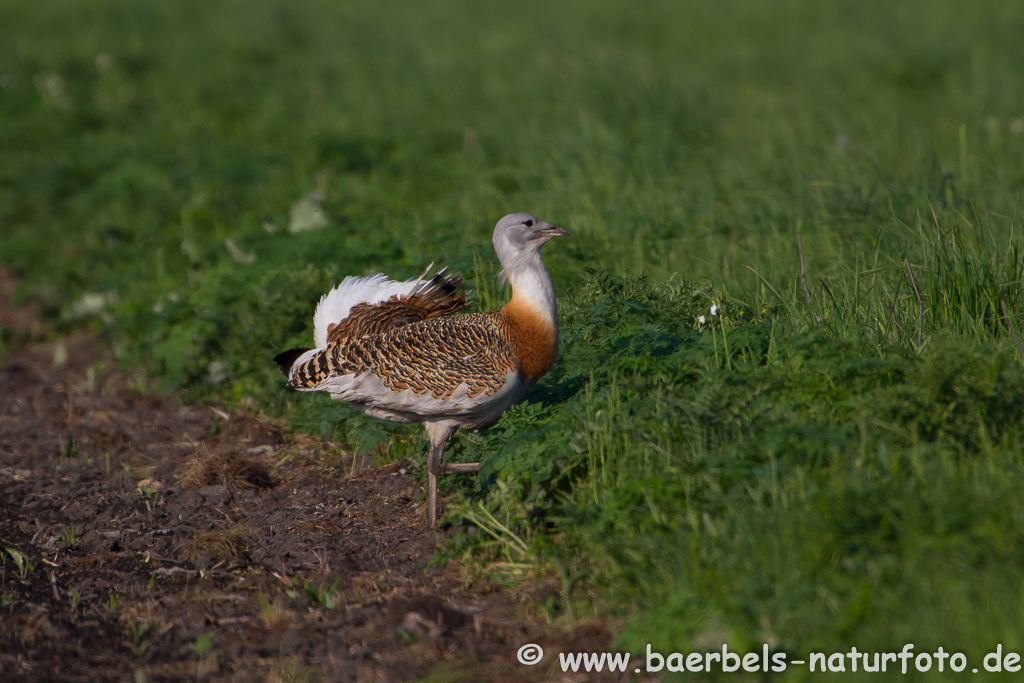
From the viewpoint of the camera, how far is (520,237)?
4.27 metres

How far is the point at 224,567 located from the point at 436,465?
99 centimetres

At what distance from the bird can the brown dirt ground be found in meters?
0.52

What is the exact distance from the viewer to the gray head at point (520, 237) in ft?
14.0

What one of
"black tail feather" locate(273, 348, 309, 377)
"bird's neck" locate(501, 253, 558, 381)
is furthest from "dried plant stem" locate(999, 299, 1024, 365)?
"black tail feather" locate(273, 348, 309, 377)

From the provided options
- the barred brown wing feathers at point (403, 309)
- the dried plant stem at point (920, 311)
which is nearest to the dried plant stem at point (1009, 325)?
the dried plant stem at point (920, 311)

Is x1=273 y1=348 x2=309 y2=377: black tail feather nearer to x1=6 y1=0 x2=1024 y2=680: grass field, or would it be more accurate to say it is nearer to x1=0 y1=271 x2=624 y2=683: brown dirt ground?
x1=6 y1=0 x2=1024 y2=680: grass field

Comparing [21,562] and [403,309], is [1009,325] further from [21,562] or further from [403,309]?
[21,562]

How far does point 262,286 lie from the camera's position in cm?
618

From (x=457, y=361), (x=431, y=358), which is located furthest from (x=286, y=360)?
(x=457, y=361)

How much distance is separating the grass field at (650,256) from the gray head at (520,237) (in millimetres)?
581

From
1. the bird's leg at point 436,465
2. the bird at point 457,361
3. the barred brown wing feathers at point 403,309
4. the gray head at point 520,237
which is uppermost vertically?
the gray head at point 520,237

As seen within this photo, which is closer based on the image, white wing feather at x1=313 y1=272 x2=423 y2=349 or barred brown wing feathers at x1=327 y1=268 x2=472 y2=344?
barred brown wing feathers at x1=327 y1=268 x2=472 y2=344

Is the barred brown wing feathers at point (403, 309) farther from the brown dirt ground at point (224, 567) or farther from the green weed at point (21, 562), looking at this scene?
the green weed at point (21, 562)

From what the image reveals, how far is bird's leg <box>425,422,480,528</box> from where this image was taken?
14.2 ft
